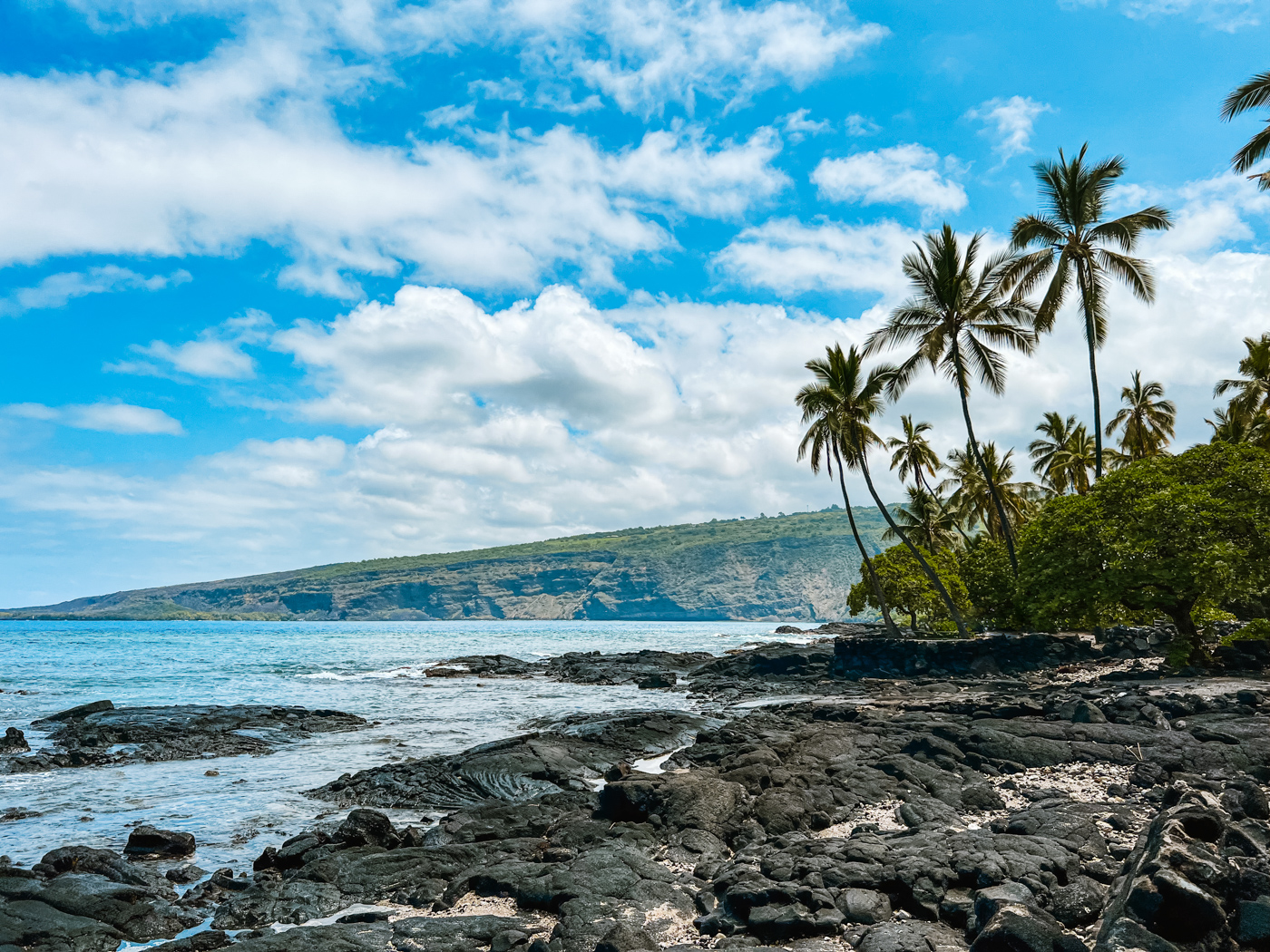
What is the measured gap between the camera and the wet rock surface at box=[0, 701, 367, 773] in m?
16.9

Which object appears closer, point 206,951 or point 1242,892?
point 1242,892

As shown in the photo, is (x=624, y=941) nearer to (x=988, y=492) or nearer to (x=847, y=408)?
(x=847, y=408)

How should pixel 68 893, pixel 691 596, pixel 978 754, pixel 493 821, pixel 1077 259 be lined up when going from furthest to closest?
pixel 691 596, pixel 1077 259, pixel 978 754, pixel 493 821, pixel 68 893

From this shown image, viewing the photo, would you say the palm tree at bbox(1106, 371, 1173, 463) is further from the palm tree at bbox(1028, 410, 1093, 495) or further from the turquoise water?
the turquoise water

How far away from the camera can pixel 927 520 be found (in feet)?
164

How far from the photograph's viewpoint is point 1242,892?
4.81 metres

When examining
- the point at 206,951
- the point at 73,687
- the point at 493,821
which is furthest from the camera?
the point at 73,687

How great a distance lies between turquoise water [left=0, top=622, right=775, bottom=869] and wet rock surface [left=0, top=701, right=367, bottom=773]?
79 centimetres

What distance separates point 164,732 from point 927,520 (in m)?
43.7

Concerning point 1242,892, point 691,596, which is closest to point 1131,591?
point 1242,892

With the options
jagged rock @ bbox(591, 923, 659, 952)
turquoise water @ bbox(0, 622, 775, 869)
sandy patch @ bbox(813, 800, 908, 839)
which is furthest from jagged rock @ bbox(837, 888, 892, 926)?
turquoise water @ bbox(0, 622, 775, 869)

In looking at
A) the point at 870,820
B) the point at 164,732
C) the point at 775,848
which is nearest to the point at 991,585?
the point at 870,820

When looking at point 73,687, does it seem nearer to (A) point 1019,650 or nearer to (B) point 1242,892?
(A) point 1019,650

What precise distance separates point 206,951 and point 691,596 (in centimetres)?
19503
